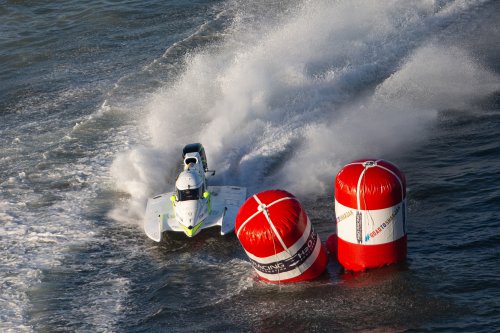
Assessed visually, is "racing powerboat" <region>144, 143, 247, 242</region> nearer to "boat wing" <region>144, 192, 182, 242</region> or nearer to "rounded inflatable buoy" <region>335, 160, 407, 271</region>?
"boat wing" <region>144, 192, 182, 242</region>

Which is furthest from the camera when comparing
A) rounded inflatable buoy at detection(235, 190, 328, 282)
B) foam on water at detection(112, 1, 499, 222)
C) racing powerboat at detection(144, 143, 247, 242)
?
foam on water at detection(112, 1, 499, 222)

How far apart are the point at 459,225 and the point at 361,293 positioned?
3.68 m

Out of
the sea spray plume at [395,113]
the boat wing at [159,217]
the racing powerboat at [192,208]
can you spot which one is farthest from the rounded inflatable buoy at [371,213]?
the sea spray plume at [395,113]

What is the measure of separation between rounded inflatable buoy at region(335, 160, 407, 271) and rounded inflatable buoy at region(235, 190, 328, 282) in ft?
2.64

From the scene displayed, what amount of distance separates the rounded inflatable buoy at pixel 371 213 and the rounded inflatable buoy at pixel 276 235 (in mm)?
806

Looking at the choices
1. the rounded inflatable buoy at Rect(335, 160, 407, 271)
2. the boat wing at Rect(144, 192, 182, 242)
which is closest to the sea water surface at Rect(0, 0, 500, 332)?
the boat wing at Rect(144, 192, 182, 242)

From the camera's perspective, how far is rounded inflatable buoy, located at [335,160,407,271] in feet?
47.6

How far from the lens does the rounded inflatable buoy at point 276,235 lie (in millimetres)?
14508

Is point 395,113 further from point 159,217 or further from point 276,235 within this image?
point 276,235

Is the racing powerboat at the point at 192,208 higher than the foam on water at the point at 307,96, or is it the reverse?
the foam on water at the point at 307,96

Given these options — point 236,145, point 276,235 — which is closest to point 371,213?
point 276,235

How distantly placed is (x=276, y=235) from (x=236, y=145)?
8823 millimetres

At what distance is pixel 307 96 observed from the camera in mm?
25094

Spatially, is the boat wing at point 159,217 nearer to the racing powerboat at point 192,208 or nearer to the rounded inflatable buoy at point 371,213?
the racing powerboat at point 192,208
